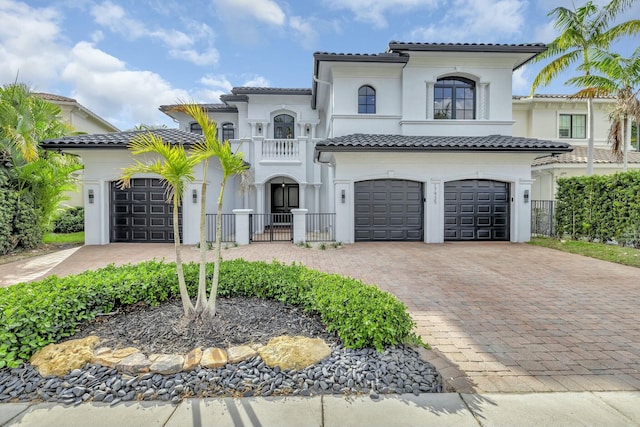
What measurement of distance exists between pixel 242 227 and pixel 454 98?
38.4ft

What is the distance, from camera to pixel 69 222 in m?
17.3

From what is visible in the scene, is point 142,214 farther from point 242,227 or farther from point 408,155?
point 408,155

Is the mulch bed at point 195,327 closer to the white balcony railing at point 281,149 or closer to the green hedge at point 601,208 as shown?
the green hedge at point 601,208

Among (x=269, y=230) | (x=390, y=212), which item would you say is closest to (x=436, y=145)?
(x=390, y=212)

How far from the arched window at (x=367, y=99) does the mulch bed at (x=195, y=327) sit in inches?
486

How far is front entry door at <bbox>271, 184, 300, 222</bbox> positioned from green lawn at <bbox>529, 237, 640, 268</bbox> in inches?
494

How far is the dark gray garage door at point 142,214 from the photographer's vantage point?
42.9ft

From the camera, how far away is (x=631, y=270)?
27.5 ft

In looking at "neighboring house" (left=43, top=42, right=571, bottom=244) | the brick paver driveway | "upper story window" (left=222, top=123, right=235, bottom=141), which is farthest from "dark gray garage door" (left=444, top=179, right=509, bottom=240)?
"upper story window" (left=222, top=123, right=235, bottom=141)

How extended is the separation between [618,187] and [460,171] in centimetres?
525

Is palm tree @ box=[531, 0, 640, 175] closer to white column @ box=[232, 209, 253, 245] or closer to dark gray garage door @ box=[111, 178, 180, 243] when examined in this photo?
white column @ box=[232, 209, 253, 245]

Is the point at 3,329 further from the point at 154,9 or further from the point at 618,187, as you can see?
the point at 618,187

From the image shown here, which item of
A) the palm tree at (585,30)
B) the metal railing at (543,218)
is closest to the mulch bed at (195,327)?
the metal railing at (543,218)

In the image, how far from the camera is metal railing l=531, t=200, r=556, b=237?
46.7 feet
